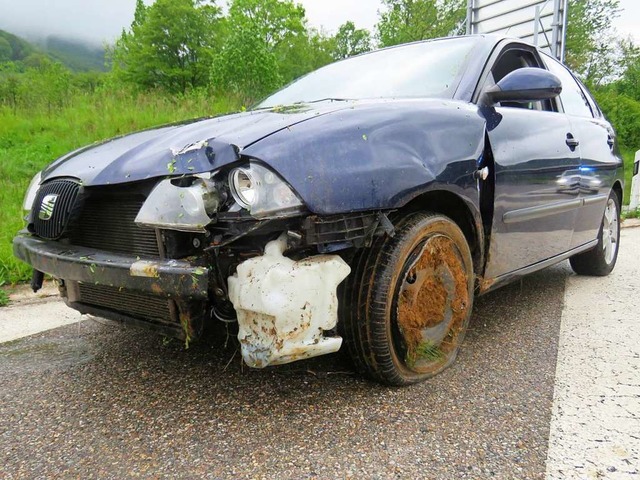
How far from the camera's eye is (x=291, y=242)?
4.81 feet

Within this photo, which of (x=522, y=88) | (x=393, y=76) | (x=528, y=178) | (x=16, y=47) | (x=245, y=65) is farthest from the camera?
(x=16, y=47)

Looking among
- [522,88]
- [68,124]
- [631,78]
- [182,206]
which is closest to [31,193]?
[182,206]

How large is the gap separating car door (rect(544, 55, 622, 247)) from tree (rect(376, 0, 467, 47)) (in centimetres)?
2611

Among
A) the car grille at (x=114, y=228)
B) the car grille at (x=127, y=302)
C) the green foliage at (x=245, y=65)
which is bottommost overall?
the car grille at (x=127, y=302)

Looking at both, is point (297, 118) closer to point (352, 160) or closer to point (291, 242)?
point (352, 160)

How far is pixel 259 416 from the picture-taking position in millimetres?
1630

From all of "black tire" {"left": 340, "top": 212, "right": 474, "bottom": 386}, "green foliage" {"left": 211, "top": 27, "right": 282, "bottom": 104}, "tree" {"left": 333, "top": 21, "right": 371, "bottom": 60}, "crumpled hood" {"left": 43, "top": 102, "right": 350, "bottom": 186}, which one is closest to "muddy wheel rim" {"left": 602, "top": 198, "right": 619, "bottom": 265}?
"black tire" {"left": 340, "top": 212, "right": 474, "bottom": 386}

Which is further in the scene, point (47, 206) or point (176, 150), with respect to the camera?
point (47, 206)

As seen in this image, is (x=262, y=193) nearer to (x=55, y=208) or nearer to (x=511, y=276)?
(x=55, y=208)

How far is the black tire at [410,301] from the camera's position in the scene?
1.68m

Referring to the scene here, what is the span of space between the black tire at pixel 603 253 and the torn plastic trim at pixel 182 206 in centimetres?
319

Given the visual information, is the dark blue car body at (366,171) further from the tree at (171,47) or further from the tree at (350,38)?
the tree at (350,38)

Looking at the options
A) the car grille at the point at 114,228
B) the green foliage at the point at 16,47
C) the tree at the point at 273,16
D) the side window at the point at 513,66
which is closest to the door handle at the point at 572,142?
the side window at the point at 513,66

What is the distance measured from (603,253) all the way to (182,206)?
135 inches
